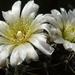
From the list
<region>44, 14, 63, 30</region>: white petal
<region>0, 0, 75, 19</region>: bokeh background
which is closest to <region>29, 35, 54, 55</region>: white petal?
<region>44, 14, 63, 30</region>: white petal

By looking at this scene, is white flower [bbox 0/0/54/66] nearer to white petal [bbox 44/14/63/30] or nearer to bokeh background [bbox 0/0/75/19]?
white petal [bbox 44/14/63/30]

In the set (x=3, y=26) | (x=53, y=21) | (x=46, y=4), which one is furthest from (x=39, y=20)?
(x=46, y=4)

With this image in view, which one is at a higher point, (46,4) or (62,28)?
(46,4)

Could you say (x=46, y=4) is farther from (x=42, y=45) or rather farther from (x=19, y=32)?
(x=42, y=45)

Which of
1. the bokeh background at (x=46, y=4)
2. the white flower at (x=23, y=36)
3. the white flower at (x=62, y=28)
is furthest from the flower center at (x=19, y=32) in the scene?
the bokeh background at (x=46, y=4)

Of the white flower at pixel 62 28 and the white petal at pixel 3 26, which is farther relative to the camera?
the white petal at pixel 3 26

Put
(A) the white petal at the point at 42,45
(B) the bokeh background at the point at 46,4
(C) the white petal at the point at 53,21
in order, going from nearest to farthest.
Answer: (A) the white petal at the point at 42,45 → (C) the white petal at the point at 53,21 → (B) the bokeh background at the point at 46,4

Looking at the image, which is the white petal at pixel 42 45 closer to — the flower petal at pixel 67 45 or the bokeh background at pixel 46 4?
the flower petal at pixel 67 45
